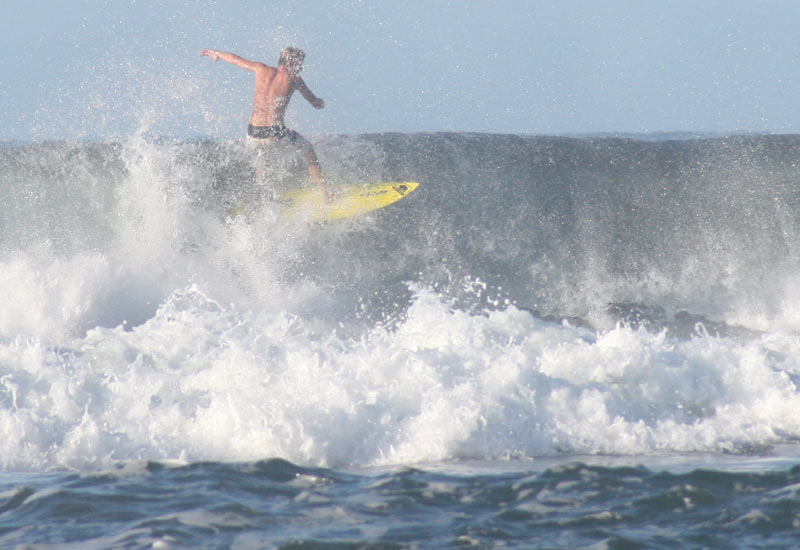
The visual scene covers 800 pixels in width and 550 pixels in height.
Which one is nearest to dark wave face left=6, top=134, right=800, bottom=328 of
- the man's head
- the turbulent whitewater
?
the turbulent whitewater

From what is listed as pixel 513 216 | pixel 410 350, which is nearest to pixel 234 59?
pixel 513 216

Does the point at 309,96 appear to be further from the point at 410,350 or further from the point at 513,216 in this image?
the point at 410,350

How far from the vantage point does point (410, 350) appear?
621 centimetres

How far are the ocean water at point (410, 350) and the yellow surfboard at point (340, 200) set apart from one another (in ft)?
0.54

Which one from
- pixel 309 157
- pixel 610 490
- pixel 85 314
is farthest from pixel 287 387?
pixel 309 157

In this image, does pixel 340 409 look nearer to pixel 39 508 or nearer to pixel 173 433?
pixel 173 433

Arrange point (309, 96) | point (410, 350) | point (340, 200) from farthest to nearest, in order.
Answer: point (340, 200), point (309, 96), point (410, 350)

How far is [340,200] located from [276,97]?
146 centimetres

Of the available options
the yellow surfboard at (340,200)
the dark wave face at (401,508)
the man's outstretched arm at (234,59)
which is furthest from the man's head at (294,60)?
the dark wave face at (401,508)

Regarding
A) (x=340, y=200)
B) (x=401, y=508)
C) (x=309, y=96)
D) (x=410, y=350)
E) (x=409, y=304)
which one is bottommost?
(x=401, y=508)

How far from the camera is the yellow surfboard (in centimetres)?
1045

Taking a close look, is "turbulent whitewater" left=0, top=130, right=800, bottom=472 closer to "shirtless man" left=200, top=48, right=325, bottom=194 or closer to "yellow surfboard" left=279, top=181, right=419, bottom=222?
"yellow surfboard" left=279, top=181, right=419, bottom=222

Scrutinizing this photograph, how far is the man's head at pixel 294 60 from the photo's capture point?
9961 millimetres

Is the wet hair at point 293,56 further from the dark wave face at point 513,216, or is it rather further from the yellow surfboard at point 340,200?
the yellow surfboard at point 340,200
